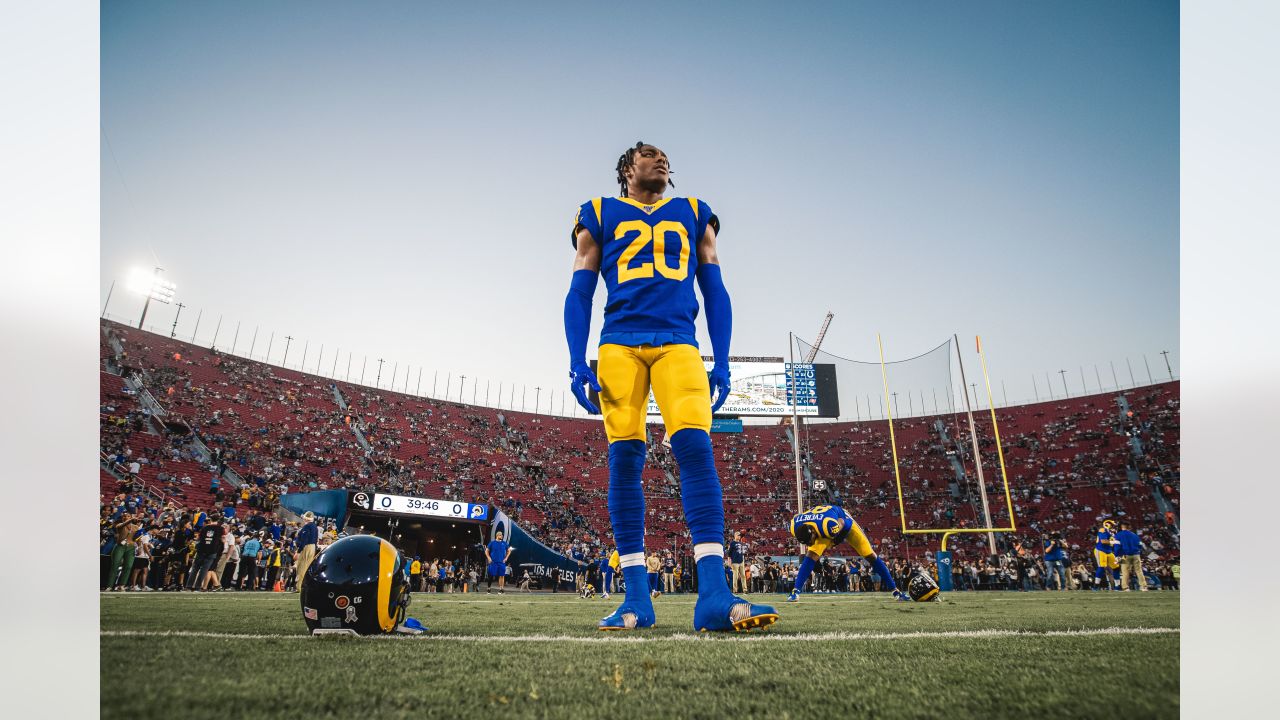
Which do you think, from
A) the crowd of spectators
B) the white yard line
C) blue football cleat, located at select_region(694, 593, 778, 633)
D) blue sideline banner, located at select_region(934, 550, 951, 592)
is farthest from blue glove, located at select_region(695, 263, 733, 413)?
the crowd of spectators

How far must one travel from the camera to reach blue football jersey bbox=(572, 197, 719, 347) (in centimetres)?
305

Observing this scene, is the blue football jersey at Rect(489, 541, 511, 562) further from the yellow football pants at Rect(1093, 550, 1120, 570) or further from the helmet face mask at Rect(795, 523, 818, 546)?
the yellow football pants at Rect(1093, 550, 1120, 570)

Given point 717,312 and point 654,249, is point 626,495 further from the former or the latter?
point 654,249

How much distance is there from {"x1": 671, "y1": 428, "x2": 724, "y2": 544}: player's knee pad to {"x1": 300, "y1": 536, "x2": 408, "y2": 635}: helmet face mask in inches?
52.2

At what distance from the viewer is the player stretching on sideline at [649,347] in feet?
9.31

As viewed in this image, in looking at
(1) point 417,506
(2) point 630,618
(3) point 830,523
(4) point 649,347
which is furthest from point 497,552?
(4) point 649,347

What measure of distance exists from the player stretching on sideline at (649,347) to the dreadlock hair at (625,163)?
0.01 metres

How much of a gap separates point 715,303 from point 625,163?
3.15 ft

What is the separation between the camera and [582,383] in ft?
10.1

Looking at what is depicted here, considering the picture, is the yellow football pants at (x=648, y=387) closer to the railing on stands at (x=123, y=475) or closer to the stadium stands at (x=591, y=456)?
the railing on stands at (x=123, y=475)
